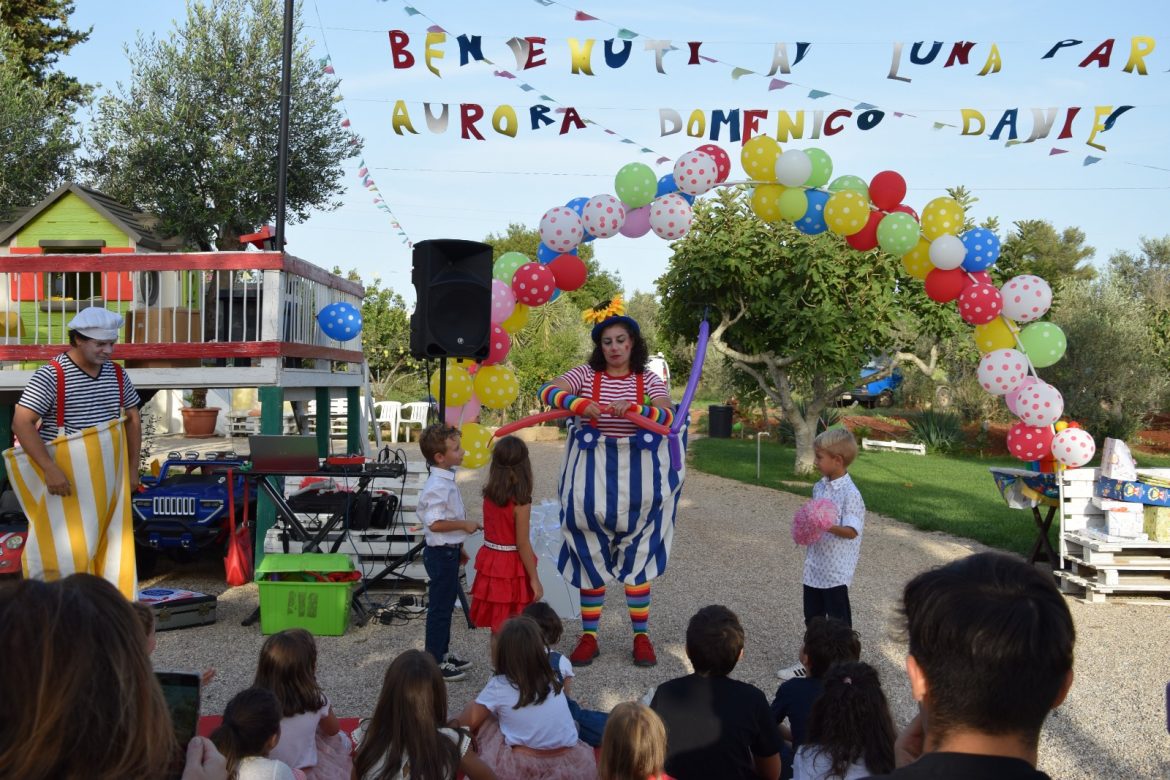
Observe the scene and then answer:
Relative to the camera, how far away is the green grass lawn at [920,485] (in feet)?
36.7

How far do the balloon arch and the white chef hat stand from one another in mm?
2758

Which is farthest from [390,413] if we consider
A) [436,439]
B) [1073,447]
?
[436,439]

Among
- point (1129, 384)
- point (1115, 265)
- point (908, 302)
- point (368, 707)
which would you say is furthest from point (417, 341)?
point (1115, 265)

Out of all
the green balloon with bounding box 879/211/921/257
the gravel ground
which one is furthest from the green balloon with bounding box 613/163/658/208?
the gravel ground

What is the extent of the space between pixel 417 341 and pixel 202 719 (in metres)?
2.78

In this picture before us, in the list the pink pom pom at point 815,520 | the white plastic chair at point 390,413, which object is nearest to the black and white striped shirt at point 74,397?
the pink pom pom at point 815,520

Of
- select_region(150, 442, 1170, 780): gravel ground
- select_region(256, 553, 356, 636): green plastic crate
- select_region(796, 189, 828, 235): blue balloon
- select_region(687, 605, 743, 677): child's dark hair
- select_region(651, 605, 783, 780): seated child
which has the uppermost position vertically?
select_region(796, 189, 828, 235): blue balloon

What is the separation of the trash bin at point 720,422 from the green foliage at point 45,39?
15629mm

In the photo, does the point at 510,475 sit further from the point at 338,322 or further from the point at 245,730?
the point at 338,322

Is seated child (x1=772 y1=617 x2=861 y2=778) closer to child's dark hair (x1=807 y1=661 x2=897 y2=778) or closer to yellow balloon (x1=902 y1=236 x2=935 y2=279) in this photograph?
child's dark hair (x1=807 y1=661 x2=897 y2=778)

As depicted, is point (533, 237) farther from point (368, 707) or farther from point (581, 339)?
point (368, 707)

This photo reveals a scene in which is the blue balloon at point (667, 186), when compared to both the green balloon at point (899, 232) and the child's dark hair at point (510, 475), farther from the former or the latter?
the child's dark hair at point (510, 475)

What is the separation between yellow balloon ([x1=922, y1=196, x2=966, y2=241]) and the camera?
760 cm

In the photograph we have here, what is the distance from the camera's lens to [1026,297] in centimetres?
764
